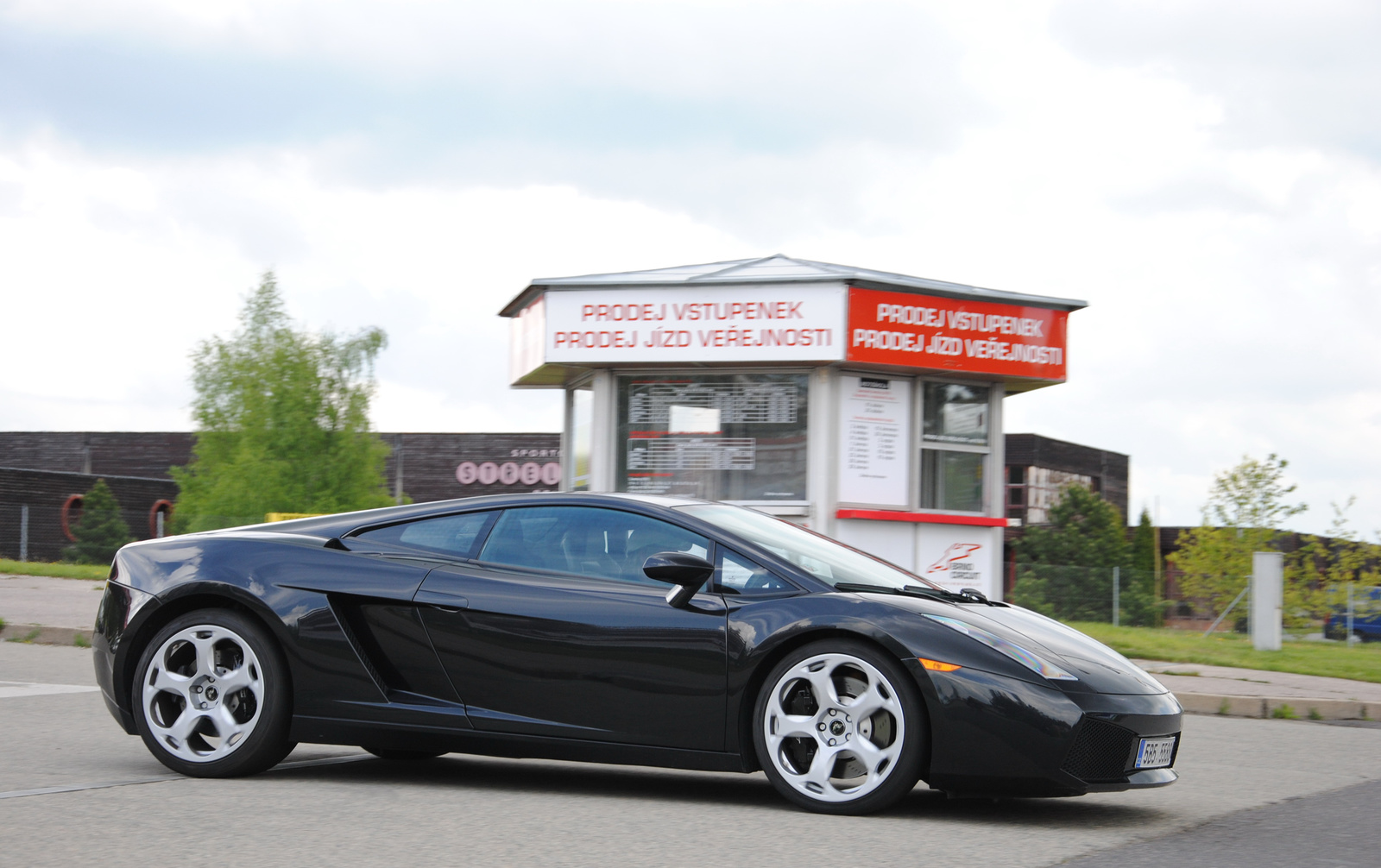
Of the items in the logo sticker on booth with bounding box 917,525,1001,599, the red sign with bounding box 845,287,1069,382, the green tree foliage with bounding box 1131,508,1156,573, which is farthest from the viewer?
the green tree foliage with bounding box 1131,508,1156,573

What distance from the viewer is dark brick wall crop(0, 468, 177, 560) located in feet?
128

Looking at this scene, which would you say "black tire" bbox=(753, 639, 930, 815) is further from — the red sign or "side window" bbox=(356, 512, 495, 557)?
the red sign

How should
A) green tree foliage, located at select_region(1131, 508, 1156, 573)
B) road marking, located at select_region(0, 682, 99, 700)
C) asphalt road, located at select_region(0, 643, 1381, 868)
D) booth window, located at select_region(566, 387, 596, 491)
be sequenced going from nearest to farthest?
1. asphalt road, located at select_region(0, 643, 1381, 868)
2. road marking, located at select_region(0, 682, 99, 700)
3. booth window, located at select_region(566, 387, 596, 491)
4. green tree foliage, located at select_region(1131, 508, 1156, 573)

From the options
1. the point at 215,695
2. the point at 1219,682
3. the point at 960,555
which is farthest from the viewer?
the point at 960,555

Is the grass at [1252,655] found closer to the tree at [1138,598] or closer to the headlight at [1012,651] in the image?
the tree at [1138,598]

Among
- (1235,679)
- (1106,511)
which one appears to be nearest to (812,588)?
(1235,679)

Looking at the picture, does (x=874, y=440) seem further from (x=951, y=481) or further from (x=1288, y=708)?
(x=1288, y=708)

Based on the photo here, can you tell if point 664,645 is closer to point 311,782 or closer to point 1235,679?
point 311,782

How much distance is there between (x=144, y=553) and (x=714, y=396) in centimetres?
1022

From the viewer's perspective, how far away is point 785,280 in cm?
1505

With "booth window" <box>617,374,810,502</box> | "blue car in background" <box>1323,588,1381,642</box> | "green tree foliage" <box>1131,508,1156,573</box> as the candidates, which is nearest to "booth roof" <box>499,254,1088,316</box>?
"booth window" <box>617,374,810,502</box>

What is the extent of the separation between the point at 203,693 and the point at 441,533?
115 cm

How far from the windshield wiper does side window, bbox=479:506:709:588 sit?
23.3 inches

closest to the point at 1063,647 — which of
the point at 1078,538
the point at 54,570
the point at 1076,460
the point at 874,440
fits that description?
the point at 874,440
